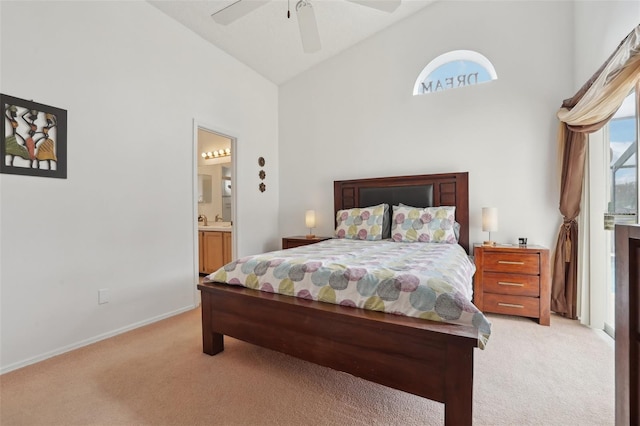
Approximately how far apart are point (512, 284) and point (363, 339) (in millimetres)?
2026

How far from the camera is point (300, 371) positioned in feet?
6.20

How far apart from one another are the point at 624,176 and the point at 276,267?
2.84m

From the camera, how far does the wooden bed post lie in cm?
210

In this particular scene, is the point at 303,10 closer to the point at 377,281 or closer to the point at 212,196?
the point at 377,281

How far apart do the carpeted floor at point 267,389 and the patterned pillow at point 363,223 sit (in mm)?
1515

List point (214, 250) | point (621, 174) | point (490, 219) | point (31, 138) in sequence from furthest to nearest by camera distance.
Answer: point (214, 250) < point (490, 219) < point (621, 174) < point (31, 138)

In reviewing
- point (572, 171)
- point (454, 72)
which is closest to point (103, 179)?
point (454, 72)

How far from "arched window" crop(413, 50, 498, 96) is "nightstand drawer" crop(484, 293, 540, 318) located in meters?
2.40

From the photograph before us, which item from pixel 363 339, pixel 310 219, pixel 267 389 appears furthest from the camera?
pixel 310 219

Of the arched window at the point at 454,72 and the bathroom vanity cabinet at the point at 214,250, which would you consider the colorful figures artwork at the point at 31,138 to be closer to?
the bathroom vanity cabinet at the point at 214,250

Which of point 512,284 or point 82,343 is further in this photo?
point 512,284

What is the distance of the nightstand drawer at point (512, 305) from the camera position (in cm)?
266

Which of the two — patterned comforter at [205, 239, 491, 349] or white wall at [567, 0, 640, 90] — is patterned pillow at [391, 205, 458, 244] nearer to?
patterned comforter at [205, 239, 491, 349]

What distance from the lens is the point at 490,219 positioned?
2973mm
